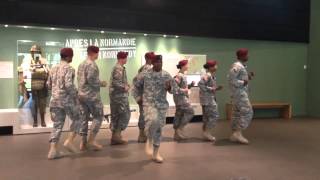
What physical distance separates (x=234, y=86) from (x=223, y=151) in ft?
4.17

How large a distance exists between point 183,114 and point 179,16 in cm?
351

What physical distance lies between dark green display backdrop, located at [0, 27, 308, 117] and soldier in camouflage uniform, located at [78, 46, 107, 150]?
104 inches

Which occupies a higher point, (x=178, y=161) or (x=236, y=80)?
(x=236, y=80)

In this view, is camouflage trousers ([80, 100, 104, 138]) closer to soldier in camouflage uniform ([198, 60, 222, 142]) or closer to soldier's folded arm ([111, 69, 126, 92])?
soldier's folded arm ([111, 69, 126, 92])

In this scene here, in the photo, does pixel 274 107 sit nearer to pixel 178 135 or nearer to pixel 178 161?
pixel 178 135

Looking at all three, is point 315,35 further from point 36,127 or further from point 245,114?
point 36,127

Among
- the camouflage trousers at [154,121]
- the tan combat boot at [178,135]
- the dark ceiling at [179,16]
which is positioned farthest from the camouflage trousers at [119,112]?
the dark ceiling at [179,16]

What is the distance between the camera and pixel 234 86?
7.23 metres

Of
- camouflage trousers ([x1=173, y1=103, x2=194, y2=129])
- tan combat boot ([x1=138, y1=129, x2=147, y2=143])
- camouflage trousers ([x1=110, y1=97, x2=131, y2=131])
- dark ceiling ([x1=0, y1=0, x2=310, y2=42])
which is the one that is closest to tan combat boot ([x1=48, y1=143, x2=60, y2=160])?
camouflage trousers ([x1=110, y1=97, x2=131, y2=131])

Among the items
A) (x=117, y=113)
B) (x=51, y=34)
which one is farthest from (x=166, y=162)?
(x=51, y=34)

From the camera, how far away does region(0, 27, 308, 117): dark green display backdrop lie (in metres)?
8.59

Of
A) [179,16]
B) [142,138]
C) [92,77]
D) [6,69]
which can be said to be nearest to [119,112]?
[142,138]

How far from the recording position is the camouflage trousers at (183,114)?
7449 millimetres

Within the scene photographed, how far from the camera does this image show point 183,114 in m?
7.56
